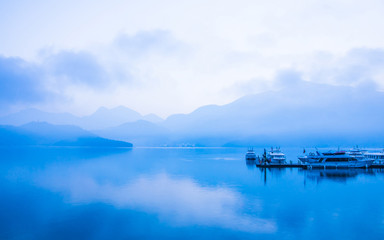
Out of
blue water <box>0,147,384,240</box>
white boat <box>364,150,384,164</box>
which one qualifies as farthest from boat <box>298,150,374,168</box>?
blue water <box>0,147,384,240</box>

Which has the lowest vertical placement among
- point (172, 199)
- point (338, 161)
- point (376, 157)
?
point (172, 199)

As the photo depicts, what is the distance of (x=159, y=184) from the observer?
55.6 meters

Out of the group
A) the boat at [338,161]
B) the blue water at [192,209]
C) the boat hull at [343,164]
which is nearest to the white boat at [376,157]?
the boat at [338,161]

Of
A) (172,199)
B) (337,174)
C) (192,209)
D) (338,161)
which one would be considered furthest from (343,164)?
(192,209)

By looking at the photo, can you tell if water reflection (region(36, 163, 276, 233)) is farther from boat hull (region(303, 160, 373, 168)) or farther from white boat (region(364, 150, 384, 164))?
white boat (region(364, 150, 384, 164))

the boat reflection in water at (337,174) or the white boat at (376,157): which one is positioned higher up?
the white boat at (376,157)

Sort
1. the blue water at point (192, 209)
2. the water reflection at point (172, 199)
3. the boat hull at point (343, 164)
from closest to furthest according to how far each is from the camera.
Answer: the blue water at point (192, 209) → the water reflection at point (172, 199) → the boat hull at point (343, 164)

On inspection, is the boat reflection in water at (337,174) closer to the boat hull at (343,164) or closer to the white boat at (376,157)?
the boat hull at (343,164)

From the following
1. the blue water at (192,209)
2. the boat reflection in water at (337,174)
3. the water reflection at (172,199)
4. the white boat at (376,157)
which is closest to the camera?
the blue water at (192,209)

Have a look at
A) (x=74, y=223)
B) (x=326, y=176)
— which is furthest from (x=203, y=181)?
(x=74, y=223)

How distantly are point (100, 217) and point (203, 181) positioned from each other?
3051cm

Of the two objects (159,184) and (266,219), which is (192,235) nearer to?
(266,219)

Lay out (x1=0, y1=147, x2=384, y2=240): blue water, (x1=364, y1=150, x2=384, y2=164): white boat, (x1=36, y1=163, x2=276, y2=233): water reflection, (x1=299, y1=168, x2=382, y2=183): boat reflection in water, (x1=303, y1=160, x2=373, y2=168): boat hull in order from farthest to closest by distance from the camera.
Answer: (x1=364, y1=150, x2=384, y2=164): white boat → (x1=303, y1=160, x2=373, y2=168): boat hull → (x1=299, y1=168, x2=382, y2=183): boat reflection in water → (x1=36, y1=163, x2=276, y2=233): water reflection → (x1=0, y1=147, x2=384, y2=240): blue water

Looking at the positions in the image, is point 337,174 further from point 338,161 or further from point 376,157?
point 376,157
